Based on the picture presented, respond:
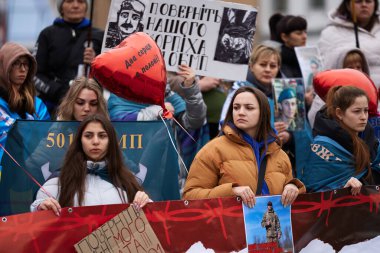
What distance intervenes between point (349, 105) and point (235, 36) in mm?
1517

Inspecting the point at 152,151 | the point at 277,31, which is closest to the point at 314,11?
the point at 277,31

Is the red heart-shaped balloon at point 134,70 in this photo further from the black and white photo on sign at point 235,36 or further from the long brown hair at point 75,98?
the black and white photo on sign at point 235,36

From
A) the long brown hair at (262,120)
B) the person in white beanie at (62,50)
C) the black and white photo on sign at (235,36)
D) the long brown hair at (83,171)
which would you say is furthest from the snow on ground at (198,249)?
the person in white beanie at (62,50)

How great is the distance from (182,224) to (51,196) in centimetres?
88

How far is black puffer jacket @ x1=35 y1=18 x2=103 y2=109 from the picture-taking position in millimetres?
9867

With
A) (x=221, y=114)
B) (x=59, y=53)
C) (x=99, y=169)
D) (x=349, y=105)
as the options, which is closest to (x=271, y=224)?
(x=99, y=169)

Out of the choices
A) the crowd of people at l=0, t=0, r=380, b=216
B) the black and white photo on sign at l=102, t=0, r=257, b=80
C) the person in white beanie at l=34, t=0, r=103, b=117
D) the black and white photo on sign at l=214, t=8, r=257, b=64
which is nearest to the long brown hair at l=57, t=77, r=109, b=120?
the crowd of people at l=0, t=0, r=380, b=216

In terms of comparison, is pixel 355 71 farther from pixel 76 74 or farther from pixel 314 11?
pixel 314 11

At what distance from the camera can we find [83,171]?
22.7 feet

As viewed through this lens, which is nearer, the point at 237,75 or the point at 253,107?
the point at 253,107

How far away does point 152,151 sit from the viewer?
7852 mm

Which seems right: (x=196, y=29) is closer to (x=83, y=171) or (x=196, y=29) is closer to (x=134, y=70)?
(x=134, y=70)

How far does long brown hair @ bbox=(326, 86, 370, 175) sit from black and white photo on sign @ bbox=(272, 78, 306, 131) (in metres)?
1.37

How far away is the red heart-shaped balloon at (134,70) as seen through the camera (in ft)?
25.3
